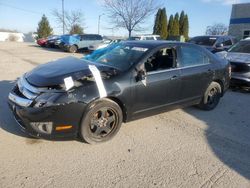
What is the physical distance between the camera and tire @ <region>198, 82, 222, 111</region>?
227 inches

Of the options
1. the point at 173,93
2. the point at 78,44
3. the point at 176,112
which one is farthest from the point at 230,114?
the point at 78,44

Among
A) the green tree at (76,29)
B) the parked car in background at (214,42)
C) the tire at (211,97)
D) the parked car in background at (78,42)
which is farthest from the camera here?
the green tree at (76,29)

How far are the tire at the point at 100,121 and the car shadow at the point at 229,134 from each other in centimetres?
153

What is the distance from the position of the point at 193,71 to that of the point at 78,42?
727 inches

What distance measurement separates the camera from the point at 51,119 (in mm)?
3572

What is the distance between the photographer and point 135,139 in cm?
422

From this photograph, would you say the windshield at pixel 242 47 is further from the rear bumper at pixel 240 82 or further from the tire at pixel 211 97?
the tire at pixel 211 97

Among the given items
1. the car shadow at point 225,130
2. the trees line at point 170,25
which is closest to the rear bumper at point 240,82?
the car shadow at point 225,130

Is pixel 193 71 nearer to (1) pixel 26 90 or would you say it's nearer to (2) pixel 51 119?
(2) pixel 51 119

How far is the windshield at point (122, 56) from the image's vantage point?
14.7 feet

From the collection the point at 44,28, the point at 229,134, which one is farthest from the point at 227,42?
the point at 44,28

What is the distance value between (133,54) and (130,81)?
27.4 inches

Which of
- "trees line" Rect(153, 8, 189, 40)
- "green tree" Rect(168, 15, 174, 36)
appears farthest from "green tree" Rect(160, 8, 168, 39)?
"green tree" Rect(168, 15, 174, 36)

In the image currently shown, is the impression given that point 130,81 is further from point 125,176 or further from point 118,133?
point 125,176
